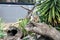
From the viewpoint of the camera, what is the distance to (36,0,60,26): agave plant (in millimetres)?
5895

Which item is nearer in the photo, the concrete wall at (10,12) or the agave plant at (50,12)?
the agave plant at (50,12)

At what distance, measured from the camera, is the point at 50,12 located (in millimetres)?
5941

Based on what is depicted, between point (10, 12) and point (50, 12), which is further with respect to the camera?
point (10, 12)

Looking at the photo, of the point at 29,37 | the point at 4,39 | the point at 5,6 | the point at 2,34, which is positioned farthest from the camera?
the point at 5,6

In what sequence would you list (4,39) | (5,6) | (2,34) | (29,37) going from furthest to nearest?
1. (5,6)
2. (2,34)
3. (4,39)
4. (29,37)

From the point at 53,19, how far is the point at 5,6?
517 centimetres

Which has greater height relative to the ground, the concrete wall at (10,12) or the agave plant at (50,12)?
the agave plant at (50,12)

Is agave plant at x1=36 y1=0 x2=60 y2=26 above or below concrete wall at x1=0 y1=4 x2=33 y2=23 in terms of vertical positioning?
above

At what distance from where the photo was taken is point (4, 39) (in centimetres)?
627

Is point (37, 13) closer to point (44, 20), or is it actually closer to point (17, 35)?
point (44, 20)

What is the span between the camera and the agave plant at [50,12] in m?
5.89

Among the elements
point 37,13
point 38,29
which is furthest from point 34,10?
point 38,29

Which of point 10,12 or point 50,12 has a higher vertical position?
point 50,12

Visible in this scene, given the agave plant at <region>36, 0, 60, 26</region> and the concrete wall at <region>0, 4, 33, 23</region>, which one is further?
the concrete wall at <region>0, 4, 33, 23</region>
